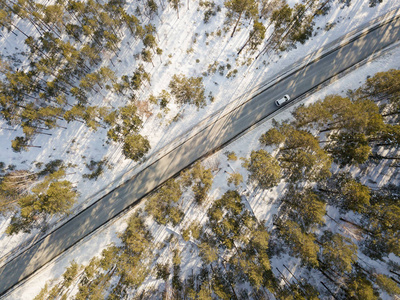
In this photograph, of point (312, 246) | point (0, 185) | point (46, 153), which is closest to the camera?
point (312, 246)

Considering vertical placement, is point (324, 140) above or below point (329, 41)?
below

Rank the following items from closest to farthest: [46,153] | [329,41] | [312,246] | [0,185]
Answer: [312,246] < [0,185] < [46,153] < [329,41]

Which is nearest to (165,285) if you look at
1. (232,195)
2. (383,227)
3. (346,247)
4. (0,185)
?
(232,195)

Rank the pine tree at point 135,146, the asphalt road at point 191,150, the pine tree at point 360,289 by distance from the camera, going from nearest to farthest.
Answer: the pine tree at point 360,289
the pine tree at point 135,146
the asphalt road at point 191,150

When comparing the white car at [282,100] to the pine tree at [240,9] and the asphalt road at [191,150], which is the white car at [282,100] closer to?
the asphalt road at [191,150]

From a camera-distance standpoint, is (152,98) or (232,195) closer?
(232,195)

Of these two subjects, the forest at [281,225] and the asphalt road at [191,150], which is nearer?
the forest at [281,225]

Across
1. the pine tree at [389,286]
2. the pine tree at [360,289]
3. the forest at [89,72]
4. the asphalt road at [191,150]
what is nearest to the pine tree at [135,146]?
the forest at [89,72]

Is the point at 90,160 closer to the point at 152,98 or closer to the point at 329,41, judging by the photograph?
the point at 152,98

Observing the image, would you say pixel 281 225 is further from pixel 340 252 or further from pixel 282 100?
A: pixel 282 100
